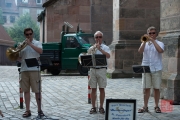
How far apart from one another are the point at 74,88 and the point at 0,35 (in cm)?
4608

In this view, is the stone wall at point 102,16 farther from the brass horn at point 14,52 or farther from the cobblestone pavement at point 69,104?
the brass horn at point 14,52

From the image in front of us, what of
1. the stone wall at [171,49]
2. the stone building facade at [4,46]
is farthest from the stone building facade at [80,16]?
the stone building facade at [4,46]

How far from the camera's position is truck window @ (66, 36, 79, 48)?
20375 millimetres

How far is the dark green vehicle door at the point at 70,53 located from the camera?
2027 centimetres

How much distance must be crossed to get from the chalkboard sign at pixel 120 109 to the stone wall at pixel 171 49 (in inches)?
147

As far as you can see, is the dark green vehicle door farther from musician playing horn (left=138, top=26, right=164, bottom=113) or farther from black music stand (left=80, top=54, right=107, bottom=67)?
black music stand (left=80, top=54, right=107, bottom=67)

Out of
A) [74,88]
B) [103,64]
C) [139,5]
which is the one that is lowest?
[74,88]

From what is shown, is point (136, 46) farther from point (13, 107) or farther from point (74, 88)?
point (13, 107)

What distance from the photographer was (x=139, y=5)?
17.1m

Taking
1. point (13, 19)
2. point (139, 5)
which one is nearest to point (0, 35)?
point (139, 5)

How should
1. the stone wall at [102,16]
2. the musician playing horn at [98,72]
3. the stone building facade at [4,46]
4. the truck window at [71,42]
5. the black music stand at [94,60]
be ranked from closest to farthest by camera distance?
the black music stand at [94,60] < the musician playing horn at [98,72] < the truck window at [71,42] < the stone wall at [102,16] < the stone building facade at [4,46]

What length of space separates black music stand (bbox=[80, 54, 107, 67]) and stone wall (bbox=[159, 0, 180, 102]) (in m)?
2.59

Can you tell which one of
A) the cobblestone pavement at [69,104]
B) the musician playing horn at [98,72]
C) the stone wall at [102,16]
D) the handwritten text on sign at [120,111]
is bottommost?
the cobblestone pavement at [69,104]

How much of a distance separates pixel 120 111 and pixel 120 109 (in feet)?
0.10
